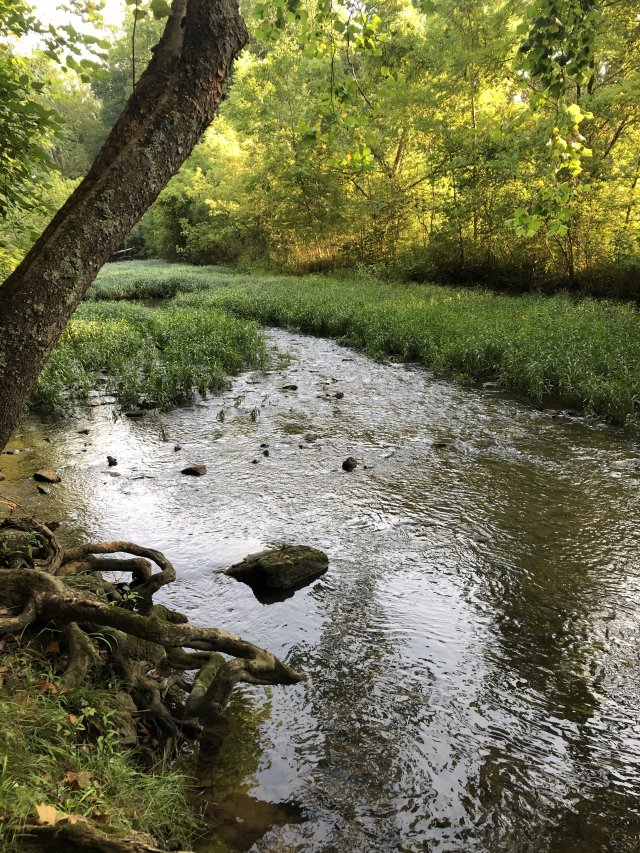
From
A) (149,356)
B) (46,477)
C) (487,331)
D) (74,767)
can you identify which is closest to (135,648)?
(74,767)

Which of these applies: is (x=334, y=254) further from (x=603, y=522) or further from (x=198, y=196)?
(x=603, y=522)

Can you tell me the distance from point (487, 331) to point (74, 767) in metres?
12.4

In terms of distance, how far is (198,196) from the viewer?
48.1 metres

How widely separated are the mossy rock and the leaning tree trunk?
9.20 ft

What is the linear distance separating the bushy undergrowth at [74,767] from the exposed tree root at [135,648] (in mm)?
138

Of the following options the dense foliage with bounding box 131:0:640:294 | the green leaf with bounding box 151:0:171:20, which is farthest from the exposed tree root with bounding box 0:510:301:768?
the dense foliage with bounding box 131:0:640:294

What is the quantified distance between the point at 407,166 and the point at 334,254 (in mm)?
6970

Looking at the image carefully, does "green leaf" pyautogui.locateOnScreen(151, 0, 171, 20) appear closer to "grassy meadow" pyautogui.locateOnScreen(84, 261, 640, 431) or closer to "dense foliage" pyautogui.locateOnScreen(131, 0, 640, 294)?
"dense foliage" pyautogui.locateOnScreen(131, 0, 640, 294)

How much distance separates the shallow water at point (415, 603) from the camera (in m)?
2.86

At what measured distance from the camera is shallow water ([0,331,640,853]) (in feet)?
9.37

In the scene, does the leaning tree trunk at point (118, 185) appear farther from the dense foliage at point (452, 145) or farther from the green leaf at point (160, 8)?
the dense foliage at point (452, 145)

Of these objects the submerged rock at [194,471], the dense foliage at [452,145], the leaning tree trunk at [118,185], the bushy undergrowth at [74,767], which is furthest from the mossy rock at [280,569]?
the dense foliage at [452,145]

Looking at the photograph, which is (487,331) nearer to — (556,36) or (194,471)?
(194,471)

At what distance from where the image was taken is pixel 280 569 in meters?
4.83
